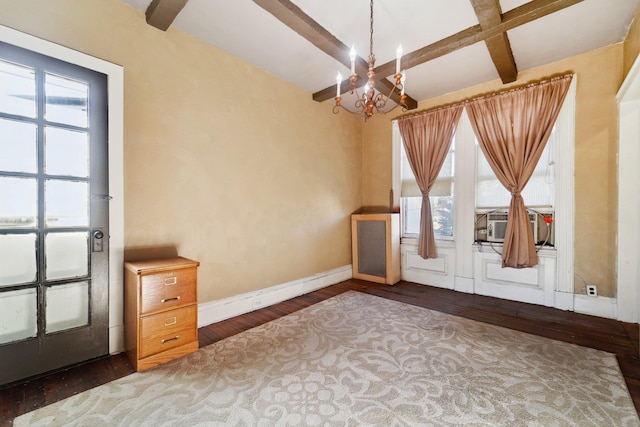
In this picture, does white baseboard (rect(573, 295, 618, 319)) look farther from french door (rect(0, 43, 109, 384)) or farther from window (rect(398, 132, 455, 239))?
french door (rect(0, 43, 109, 384))

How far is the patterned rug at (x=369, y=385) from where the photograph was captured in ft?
4.90

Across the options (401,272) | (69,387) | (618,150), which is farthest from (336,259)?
(618,150)

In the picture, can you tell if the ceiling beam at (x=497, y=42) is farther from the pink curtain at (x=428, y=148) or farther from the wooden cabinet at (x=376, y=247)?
the wooden cabinet at (x=376, y=247)

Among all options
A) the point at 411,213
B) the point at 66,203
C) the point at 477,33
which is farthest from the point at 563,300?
the point at 66,203

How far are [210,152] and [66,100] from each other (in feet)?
3.64

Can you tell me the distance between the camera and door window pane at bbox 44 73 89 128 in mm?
1904

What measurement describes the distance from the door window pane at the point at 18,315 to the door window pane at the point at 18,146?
85cm

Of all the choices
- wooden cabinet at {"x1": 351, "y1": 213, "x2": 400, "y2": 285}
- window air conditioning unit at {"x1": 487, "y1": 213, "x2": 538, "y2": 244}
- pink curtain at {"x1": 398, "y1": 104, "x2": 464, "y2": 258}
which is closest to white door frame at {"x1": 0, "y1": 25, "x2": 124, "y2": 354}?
wooden cabinet at {"x1": 351, "y1": 213, "x2": 400, "y2": 285}

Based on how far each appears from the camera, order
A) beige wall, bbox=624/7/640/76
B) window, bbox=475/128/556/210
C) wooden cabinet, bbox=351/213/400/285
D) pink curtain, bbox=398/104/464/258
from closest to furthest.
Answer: beige wall, bbox=624/7/640/76, window, bbox=475/128/556/210, pink curtain, bbox=398/104/464/258, wooden cabinet, bbox=351/213/400/285

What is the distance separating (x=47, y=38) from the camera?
6.23ft

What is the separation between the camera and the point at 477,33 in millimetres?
2500

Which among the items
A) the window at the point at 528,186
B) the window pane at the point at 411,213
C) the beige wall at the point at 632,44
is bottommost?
the window pane at the point at 411,213

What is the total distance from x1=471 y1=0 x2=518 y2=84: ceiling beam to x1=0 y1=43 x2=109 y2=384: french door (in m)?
3.13

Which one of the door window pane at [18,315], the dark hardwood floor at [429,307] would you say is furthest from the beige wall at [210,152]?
the door window pane at [18,315]
